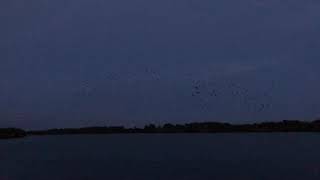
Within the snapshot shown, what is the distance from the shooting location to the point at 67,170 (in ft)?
339

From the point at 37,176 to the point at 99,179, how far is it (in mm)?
11481

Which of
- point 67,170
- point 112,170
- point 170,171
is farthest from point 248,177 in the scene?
point 67,170

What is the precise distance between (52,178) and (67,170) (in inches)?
549

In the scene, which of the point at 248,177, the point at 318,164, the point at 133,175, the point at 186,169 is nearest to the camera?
the point at 248,177

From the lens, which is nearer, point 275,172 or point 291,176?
point 291,176

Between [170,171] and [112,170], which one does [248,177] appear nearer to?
[170,171]

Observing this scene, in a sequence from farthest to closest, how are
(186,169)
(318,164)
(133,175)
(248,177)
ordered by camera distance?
1. (318,164)
2. (186,169)
3. (133,175)
4. (248,177)

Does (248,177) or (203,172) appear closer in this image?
(248,177)

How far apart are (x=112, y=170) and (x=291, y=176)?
95.1ft

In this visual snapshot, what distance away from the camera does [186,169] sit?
329ft

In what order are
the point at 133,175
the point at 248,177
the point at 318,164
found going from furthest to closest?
the point at 318,164, the point at 133,175, the point at 248,177

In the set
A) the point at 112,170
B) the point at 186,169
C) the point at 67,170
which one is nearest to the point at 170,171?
the point at 186,169

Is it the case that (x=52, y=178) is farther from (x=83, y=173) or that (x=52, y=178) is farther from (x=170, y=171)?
(x=170, y=171)

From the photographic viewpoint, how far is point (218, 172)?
311ft
